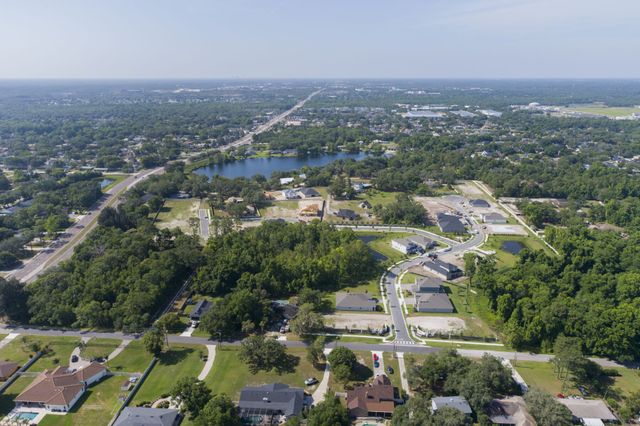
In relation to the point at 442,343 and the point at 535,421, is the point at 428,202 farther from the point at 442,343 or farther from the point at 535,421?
the point at 535,421

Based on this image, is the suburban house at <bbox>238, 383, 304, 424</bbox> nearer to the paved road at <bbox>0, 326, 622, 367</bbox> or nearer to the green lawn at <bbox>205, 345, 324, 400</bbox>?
the green lawn at <bbox>205, 345, 324, 400</bbox>

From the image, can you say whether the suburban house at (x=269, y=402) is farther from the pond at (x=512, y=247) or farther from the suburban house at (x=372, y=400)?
the pond at (x=512, y=247)

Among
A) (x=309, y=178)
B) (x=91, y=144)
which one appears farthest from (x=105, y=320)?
(x=91, y=144)

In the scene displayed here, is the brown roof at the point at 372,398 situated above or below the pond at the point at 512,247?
above

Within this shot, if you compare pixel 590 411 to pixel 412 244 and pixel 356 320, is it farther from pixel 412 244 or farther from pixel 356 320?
pixel 412 244

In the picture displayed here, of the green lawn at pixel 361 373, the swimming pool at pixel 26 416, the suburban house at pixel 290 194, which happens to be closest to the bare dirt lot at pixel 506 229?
the suburban house at pixel 290 194

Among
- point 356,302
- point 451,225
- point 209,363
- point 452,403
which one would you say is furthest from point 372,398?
point 451,225
